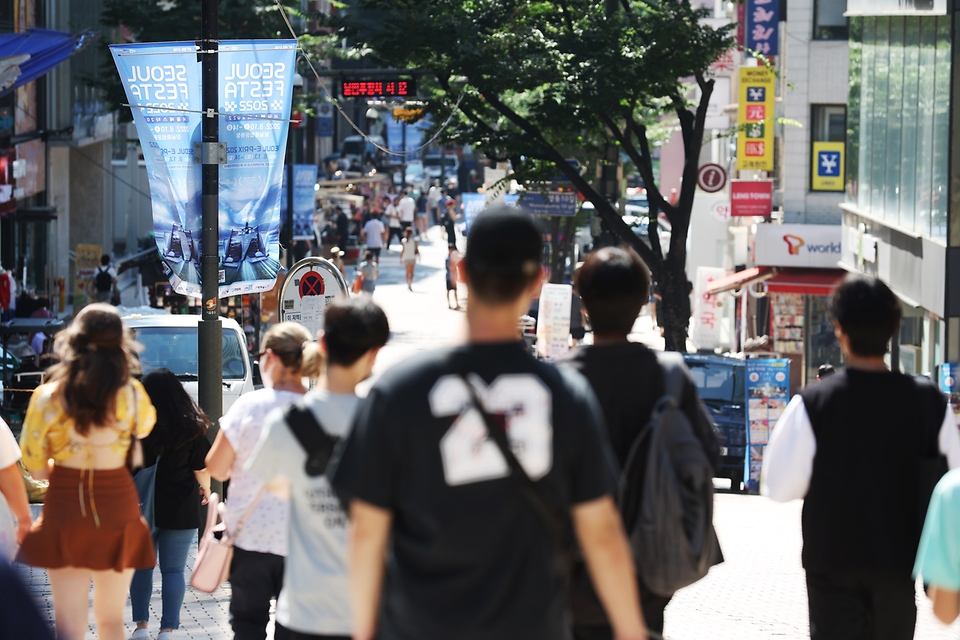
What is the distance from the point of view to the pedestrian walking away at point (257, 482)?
16.3ft

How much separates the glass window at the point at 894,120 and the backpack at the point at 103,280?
1404cm

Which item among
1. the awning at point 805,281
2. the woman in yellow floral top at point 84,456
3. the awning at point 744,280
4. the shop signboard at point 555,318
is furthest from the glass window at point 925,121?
the woman in yellow floral top at point 84,456

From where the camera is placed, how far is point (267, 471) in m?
4.18

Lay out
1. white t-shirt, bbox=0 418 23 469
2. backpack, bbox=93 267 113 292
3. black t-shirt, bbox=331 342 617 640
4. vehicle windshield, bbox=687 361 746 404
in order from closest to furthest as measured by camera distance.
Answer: black t-shirt, bbox=331 342 617 640 < white t-shirt, bbox=0 418 23 469 < vehicle windshield, bbox=687 361 746 404 < backpack, bbox=93 267 113 292

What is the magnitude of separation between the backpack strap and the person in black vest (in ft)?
4.90

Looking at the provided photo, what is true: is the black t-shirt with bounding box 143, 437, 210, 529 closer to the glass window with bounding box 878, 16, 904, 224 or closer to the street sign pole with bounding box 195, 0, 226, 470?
the street sign pole with bounding box 195, 0, 226, 470

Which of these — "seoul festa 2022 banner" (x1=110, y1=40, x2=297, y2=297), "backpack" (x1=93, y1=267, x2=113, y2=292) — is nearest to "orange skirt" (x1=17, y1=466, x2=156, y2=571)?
"seoul festa 2022 banner" (x1=110, y1=40, x2=297, y2=297)

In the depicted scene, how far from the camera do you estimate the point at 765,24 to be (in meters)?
27.4

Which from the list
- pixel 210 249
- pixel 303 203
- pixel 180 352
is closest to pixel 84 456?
pixel 210 249

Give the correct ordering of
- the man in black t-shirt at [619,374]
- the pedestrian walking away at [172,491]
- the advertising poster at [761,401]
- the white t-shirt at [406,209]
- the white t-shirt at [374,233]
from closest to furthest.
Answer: the man in black t-shirt at [619,374]
the pedestrian walking away at [172,491]
the advertising poster at [761,401]
the white t-shirt at [374,233]
the white t-shirt at [406,209]

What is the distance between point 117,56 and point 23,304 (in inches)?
512

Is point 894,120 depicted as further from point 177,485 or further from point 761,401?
point 177,485

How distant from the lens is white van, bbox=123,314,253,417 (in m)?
14.0

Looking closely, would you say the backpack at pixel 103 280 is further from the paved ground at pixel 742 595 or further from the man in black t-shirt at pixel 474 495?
the man in black t-shirt at pixel 474 495
